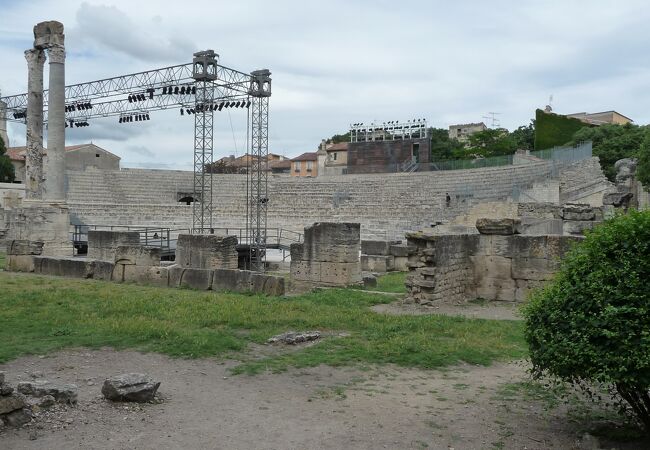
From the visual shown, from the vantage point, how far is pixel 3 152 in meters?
49.2

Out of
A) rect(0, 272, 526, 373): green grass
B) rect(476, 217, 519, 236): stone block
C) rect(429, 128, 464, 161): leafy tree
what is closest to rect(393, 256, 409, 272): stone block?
rect(476, 217, 519, 236): stone block

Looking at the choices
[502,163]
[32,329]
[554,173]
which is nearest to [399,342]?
[32,329]

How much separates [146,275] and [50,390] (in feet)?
32.4

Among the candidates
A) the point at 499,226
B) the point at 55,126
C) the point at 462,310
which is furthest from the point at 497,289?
the point at 55,126

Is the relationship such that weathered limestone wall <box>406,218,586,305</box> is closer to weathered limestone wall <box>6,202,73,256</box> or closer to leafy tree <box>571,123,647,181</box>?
weathered limestone wall <box>6,202,73,256</box>

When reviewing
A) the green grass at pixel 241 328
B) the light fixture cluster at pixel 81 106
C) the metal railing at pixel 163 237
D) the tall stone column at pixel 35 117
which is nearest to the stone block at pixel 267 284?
the green grass at pixel 241 328

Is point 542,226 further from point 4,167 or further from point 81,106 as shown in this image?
point 4,167

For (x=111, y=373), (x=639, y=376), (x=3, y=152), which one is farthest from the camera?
(x=3, y=152)

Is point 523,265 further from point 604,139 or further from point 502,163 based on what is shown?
point 604,139

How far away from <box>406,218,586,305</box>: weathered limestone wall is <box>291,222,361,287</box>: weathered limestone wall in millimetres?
2558

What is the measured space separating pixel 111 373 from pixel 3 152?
164ft

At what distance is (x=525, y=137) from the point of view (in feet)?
202

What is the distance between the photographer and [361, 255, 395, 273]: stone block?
19.9 meters

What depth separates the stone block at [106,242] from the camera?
1905 cm
